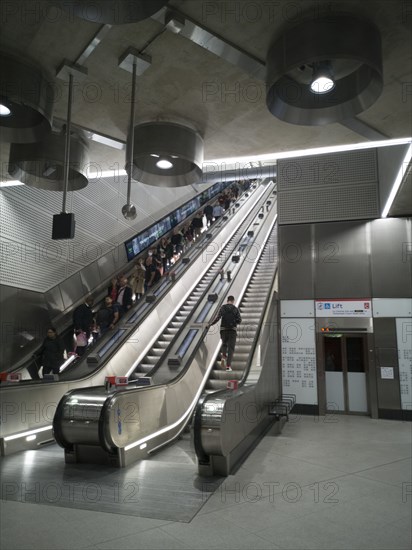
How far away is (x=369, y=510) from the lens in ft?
14.8

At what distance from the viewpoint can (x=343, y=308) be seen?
11281mm

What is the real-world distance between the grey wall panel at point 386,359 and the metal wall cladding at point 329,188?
2833mm

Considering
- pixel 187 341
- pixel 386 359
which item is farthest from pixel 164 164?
pixel 386 359

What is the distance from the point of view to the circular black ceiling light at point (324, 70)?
11.6 ft

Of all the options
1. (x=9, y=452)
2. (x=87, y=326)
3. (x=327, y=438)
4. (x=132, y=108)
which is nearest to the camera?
(x=132, y=108)

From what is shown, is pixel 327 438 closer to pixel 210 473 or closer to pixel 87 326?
pixel 210 473

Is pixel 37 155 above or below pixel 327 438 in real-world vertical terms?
above

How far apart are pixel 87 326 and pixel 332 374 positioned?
628 cm

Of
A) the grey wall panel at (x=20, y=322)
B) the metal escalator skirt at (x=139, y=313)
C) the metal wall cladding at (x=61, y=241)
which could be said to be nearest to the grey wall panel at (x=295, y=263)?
the metal escalator skirt at (x=139, y=313)

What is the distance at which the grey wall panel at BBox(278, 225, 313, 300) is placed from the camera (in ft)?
38.4

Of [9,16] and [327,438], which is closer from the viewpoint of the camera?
[9,16]

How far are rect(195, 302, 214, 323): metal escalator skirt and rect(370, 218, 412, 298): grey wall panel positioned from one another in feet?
13.7

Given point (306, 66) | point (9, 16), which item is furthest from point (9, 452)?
point (306, 66)

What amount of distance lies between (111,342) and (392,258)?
7158 mm
